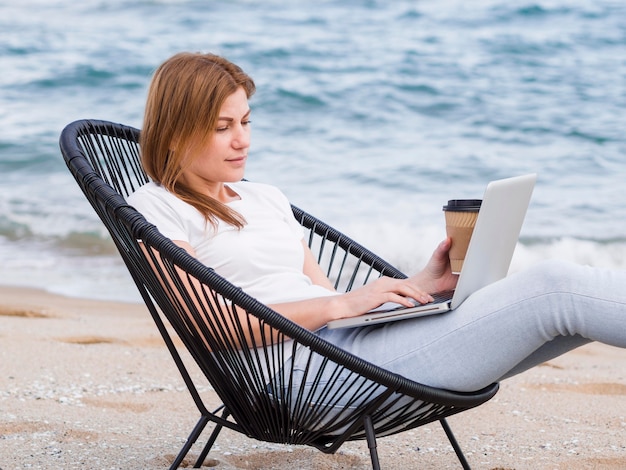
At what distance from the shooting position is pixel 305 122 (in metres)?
8.22

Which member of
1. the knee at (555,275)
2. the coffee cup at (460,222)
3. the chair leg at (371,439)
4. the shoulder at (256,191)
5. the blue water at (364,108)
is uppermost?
the coffee cup at (460,222)

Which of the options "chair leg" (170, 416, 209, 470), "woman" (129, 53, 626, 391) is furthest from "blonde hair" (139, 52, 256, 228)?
"chair leg" (170, 416, 209, 470)

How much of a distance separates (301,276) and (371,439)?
0.51m

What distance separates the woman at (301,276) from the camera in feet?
5.66

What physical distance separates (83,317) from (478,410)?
1.95 m

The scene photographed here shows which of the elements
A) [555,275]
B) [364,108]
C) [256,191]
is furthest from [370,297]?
[364,108]

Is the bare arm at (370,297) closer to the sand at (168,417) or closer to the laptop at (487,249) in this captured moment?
the laptop at (487,249)

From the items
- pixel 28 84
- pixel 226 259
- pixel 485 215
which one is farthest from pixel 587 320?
pixel 28 84

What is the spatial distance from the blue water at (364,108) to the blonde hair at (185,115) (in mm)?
2720

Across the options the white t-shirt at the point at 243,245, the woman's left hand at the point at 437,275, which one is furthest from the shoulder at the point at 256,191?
the woman's left hand at the point at 437,275

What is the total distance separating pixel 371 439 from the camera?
1779mm

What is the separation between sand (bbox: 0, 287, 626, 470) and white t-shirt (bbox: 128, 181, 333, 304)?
21.1 inches

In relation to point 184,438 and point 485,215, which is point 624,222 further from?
point 485,215

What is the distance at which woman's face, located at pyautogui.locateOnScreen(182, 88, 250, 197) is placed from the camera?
2.08 meters
